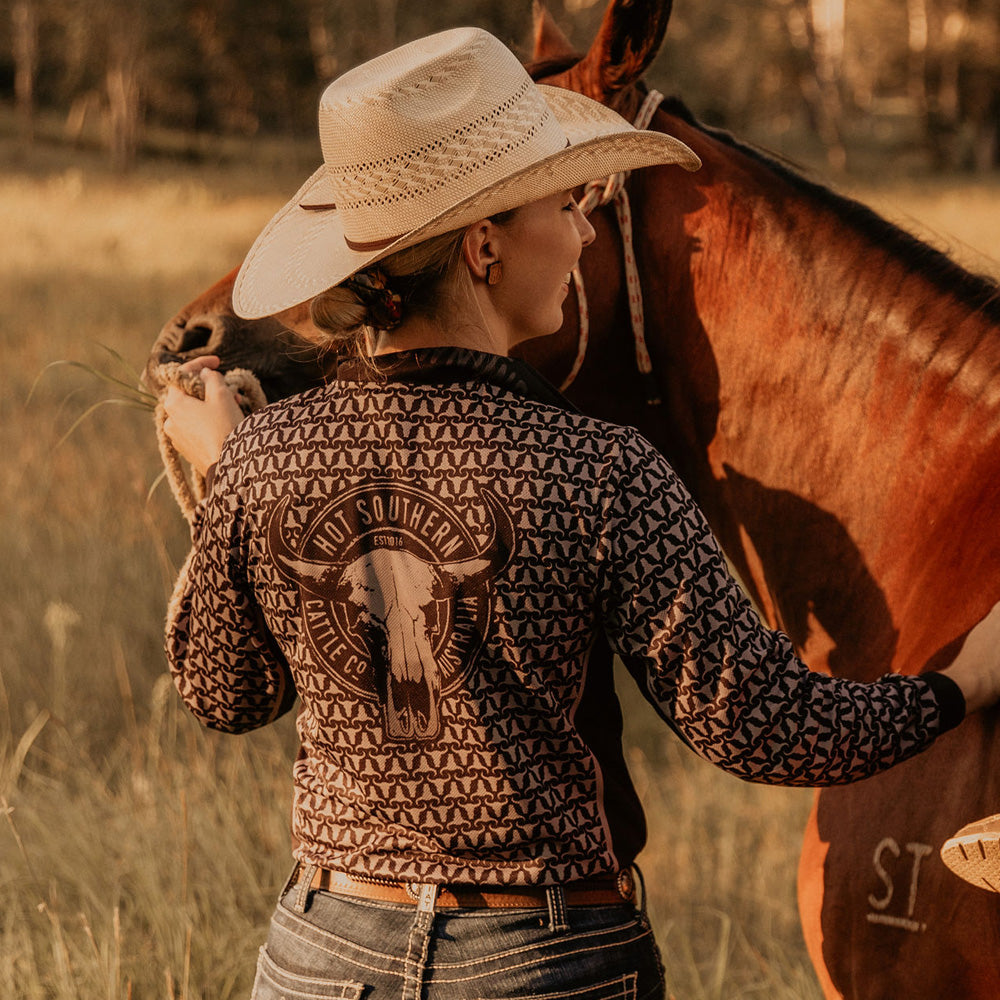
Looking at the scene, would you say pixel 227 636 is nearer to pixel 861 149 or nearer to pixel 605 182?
pixel 605 182

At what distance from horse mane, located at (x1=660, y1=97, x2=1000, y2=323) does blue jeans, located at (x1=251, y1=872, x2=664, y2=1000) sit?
122cm

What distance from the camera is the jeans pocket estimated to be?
1.53 m

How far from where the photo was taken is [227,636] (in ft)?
5.28

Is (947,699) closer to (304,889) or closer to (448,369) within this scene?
(448,369)

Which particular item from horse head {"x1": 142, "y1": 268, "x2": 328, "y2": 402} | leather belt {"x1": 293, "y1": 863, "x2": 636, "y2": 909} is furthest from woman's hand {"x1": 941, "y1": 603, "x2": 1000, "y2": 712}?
horse head {"x1": 142, "y1": 268, "x2": 328, "y2": 402}

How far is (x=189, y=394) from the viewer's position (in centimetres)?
199

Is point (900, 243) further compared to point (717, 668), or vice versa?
point (900, 243)

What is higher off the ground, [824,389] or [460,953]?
[824,389]

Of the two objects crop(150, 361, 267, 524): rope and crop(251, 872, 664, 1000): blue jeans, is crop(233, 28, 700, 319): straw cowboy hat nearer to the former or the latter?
crop(150, 361, 267, 524): rope

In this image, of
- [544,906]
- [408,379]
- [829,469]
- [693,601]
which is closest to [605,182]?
[829,469]

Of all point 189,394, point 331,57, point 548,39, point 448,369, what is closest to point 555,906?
point 448,369

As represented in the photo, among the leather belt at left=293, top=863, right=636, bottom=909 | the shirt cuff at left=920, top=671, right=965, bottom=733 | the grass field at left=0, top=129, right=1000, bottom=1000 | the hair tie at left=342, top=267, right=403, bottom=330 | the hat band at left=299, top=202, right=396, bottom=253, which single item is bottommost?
the grass field at left=0, top=129, right=1000, bottom=1000

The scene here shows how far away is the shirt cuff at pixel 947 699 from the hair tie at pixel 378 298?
83 cm

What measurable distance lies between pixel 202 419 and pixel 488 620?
0.73 meters
